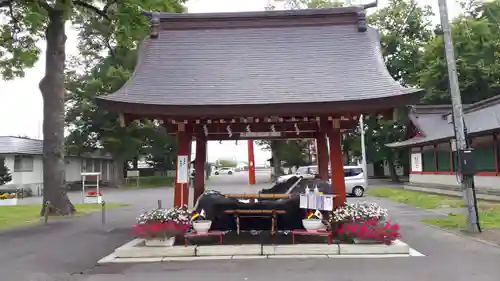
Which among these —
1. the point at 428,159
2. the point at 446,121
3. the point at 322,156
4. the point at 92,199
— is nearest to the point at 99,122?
the point at 92,199

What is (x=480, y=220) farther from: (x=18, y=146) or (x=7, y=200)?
(x=18, y=146)

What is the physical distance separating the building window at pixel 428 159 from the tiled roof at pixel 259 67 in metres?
18.6

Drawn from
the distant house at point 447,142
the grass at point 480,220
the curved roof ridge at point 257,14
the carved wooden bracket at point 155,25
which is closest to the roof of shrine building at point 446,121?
the distant house at point 447,142

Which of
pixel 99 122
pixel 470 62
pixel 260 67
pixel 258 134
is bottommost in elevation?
pixel 258 134

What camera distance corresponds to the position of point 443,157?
86.7 ft

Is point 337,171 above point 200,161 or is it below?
below

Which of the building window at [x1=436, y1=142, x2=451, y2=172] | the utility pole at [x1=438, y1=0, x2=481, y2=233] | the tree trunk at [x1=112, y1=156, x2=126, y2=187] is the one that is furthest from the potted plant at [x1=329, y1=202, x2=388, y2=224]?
the tree trunk at [x1=112, y1=156, x2=126, y2=187]

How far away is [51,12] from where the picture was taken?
1762 cm

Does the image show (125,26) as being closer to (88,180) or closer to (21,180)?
(21,180)

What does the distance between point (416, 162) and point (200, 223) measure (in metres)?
25.0

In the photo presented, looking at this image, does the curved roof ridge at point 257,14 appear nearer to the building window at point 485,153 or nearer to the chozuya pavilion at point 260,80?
the chozuya pavilion at point 260,80

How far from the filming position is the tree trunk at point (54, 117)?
698 inches

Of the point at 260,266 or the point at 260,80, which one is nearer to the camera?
the point at 260,266

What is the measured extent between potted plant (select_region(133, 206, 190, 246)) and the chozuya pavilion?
3.33 feet
